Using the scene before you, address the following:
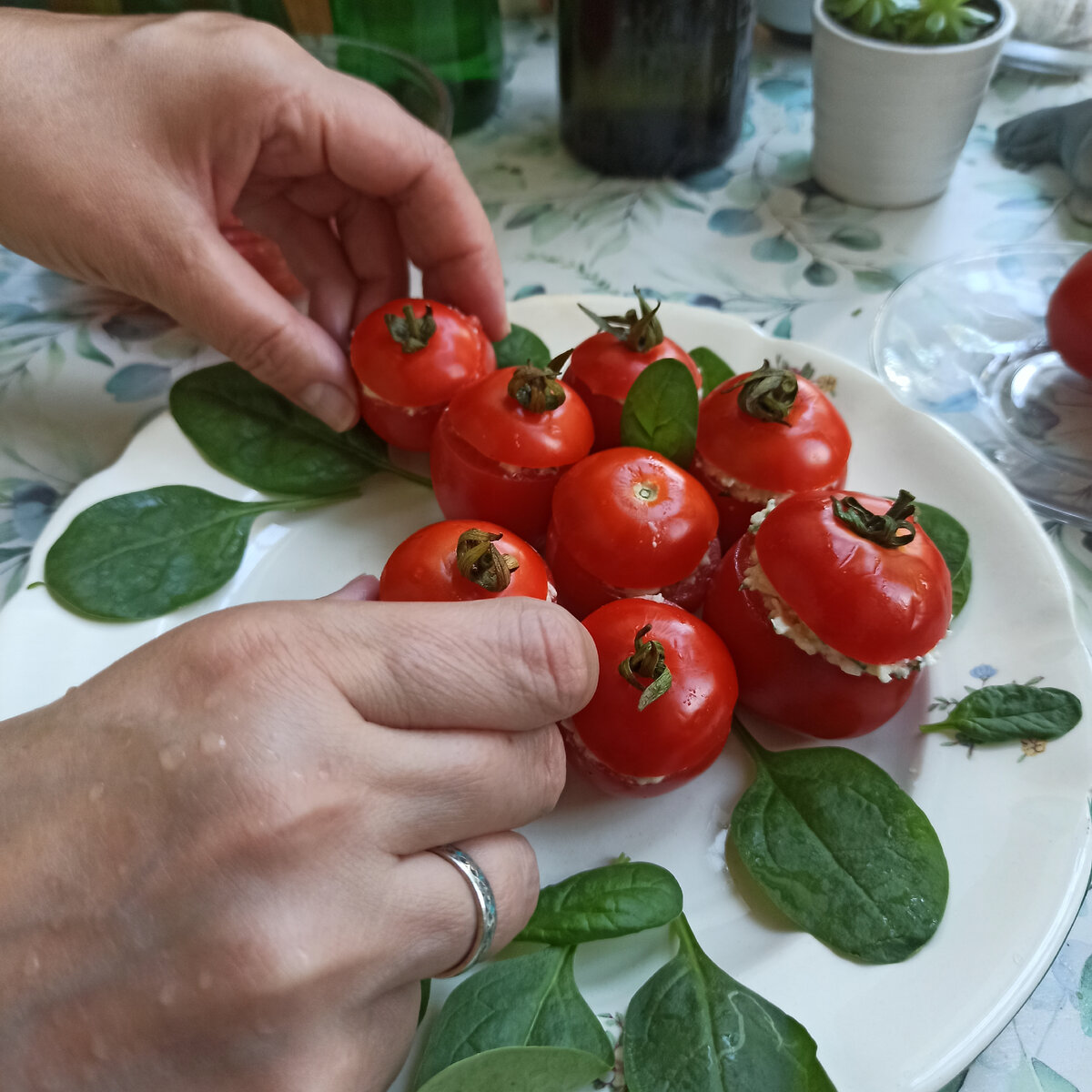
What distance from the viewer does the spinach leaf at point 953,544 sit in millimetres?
812

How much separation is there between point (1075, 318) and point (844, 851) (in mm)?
704

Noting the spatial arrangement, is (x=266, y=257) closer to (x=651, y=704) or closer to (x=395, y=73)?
(x=395, y=73)

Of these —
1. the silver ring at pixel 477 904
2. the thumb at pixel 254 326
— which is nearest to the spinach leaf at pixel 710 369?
the thumb at pixel 254 326

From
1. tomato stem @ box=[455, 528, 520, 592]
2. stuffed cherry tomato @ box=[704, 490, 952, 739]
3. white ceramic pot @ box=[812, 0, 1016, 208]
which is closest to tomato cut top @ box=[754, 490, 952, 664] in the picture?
stuffed cherry tomato @ box=[704, 490, 952, 739]

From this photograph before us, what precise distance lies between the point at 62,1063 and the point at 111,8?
1.26m

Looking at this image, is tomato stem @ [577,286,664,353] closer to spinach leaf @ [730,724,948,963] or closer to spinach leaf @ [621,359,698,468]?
spinach leaf @ [621,359,698,468]

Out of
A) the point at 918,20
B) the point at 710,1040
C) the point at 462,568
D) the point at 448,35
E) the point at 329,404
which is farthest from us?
the point at 448,35

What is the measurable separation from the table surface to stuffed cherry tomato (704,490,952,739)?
32cm

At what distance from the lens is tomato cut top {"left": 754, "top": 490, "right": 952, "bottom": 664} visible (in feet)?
2.16

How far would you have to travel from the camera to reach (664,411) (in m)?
0.83

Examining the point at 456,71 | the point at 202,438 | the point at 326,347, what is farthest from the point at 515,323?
the point at 456,71

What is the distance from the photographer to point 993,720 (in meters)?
0.73

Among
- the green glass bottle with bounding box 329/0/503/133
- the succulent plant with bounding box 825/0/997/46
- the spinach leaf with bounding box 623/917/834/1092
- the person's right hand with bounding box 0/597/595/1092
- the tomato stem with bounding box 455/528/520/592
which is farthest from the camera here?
the green glass bottle with bounding box 329/0/503/133

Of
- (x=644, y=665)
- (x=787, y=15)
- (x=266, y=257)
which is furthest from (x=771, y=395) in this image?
(x=787, y=15)
